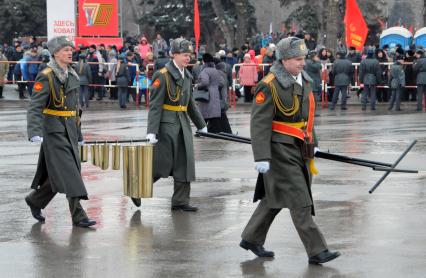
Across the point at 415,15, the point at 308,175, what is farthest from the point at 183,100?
the point at 415,15

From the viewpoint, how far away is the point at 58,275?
8.84 metres

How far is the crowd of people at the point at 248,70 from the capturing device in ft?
96.2

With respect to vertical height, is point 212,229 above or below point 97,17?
below

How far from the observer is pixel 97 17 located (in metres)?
39.1

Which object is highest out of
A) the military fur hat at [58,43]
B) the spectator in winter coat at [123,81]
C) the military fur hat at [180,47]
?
the military fur hat at [58,43]

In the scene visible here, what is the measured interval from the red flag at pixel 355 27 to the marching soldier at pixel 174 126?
861 inches

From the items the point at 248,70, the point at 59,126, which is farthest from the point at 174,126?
the point at 248,70

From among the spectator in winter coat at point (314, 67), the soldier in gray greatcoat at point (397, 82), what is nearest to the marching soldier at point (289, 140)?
the spectator in winter coat at point (314, 67)

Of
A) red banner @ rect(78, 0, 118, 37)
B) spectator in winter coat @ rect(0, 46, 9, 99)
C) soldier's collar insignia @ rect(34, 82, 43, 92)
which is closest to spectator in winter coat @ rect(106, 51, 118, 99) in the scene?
spectator in winter coat @ rect(0, 46, 9, 99)

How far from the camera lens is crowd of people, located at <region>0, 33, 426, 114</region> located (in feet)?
96.2

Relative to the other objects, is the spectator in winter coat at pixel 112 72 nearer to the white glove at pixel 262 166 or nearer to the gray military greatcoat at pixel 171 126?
the gray military greatcoat at pixel 171 126

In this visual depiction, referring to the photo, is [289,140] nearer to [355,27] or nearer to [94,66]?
[94,66]

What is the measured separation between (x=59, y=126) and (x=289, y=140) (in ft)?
9.26

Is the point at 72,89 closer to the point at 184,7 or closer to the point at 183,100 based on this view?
Result: the point at 183,100
